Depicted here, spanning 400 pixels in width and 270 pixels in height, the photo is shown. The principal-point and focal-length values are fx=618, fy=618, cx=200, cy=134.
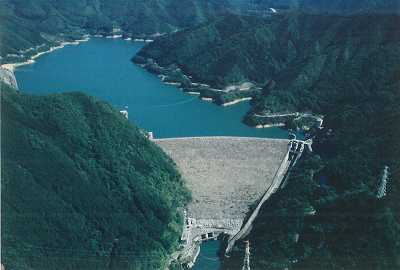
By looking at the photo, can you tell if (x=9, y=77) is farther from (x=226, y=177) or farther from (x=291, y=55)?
(x=226, y=177)

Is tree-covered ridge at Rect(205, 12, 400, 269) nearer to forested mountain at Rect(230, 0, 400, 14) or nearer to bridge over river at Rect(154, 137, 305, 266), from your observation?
bridge over river at Rect(154, 137, 305, 266)

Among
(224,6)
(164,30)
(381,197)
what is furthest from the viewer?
(224,6)

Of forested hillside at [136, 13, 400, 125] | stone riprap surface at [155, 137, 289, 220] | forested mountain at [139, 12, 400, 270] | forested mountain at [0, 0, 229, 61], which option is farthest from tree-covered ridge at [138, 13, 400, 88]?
stone riprap surface at [155, 137, 289, 220]

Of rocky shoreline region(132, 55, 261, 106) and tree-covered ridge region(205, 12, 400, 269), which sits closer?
tree-covered ridge region(205, 12, 400, 269)

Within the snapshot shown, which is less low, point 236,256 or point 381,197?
point 381,197

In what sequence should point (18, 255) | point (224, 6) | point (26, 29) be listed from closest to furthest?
point (18, 255), point (26, 29), point (224, 6)

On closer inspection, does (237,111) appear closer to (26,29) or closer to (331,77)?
(331,77)

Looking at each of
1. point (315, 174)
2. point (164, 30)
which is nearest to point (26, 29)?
point (164, 30)
